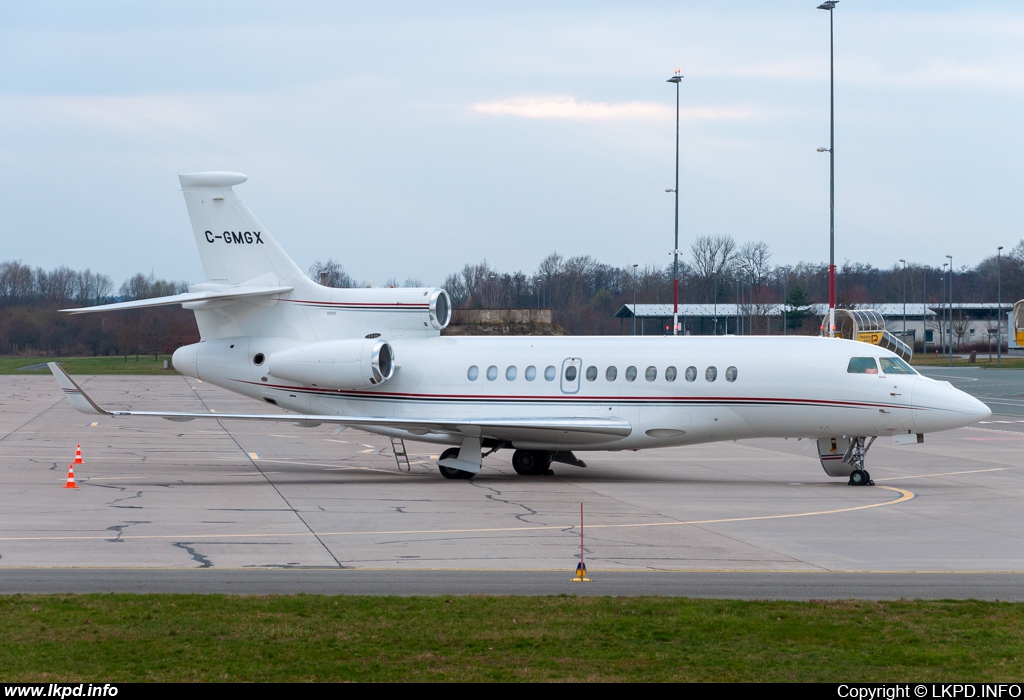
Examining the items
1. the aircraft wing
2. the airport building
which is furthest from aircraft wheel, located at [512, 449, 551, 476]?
the airport building

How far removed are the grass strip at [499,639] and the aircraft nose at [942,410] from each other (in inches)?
448

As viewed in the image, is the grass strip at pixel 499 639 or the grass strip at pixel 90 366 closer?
the grass strip at pixel 499 639

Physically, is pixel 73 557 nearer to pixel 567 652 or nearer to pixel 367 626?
pixel 367 626

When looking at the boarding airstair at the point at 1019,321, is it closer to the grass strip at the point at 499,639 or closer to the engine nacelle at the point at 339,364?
the engine nacelle at the point at 339,364

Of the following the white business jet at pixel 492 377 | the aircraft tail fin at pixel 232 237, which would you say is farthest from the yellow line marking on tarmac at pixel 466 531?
the aircraft tail fin at pixel 232 237

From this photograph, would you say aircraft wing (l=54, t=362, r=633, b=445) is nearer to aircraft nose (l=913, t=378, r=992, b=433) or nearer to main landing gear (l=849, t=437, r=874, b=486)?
main landing gear (l=849, t=437, r=874, b=486)

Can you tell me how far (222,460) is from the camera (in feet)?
95.1

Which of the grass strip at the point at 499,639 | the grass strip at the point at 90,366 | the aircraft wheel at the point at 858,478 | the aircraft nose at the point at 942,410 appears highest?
the aircraft nose at the point at 942,410

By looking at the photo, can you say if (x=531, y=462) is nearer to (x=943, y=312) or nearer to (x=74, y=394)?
(x=74, y=394)

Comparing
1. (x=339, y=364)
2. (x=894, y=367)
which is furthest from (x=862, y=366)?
(x=339, y=364)

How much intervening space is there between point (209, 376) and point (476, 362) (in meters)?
6.87

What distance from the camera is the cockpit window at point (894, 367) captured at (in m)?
23.4

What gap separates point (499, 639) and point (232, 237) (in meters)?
18.8

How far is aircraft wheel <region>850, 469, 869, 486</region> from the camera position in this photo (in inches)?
938
